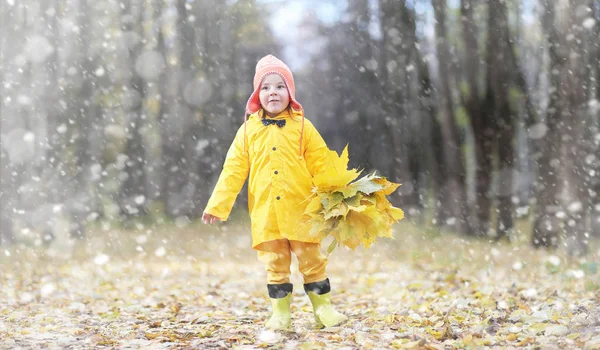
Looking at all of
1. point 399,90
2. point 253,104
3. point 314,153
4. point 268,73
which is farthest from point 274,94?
point 399,90

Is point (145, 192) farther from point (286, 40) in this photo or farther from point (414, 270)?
point (414, 270)

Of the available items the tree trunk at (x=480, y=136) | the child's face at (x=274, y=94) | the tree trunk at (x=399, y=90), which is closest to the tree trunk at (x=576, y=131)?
the tree trunk at (x=480, y=136)

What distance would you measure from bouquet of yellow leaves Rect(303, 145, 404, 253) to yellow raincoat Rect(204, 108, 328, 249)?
149 millimetres

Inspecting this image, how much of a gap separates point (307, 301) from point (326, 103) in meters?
18.0

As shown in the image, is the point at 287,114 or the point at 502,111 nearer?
the point at 287,114

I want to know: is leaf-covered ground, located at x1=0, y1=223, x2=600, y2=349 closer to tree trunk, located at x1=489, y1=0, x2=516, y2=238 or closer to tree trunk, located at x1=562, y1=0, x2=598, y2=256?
tree trunk, located at x1=562, y1=0, x2=598, y2=256

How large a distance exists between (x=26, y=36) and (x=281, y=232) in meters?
A: 12.5

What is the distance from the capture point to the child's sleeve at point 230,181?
4.71m

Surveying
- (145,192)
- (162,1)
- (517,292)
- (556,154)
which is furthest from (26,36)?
(517,292)

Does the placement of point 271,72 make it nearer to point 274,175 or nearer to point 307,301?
point 274,175

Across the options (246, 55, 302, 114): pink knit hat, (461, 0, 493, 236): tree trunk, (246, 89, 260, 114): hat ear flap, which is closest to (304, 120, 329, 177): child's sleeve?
(246, 55, 302, 114): pink knit hat

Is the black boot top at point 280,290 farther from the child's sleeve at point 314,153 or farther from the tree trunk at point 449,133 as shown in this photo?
the tree trunk at point 449,133

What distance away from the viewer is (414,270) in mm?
9445

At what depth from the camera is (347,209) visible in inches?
175
